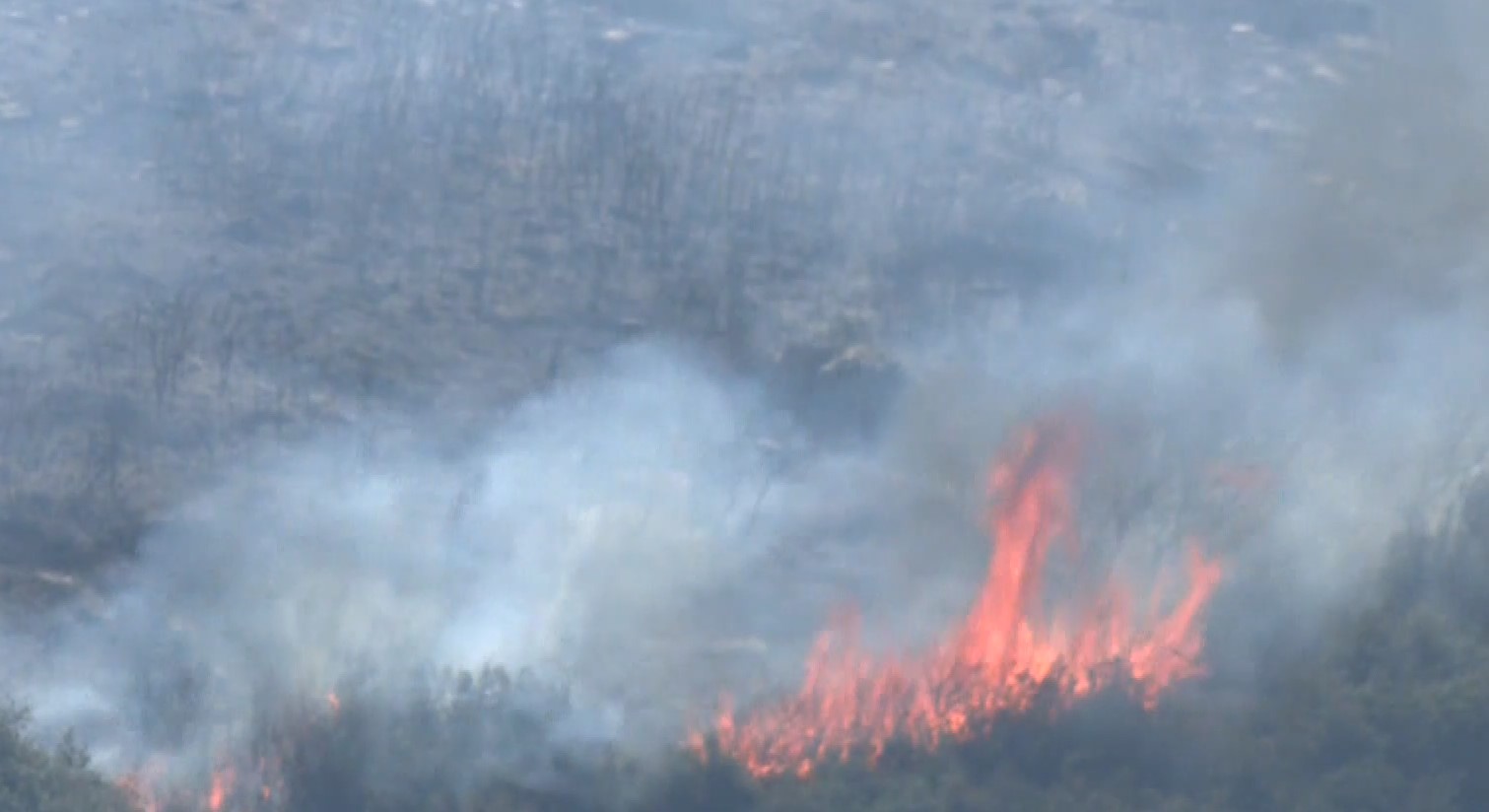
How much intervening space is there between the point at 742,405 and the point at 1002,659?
12.6 ft

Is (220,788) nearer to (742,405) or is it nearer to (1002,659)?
(1002,659)

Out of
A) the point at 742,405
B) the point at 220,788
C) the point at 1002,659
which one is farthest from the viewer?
the point at 742,405

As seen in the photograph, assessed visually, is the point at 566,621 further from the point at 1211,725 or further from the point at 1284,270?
the point at 1284,270

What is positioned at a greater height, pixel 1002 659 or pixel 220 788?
pixel 1002 659

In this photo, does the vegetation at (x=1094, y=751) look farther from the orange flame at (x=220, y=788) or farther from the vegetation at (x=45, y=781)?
the orange flame at (x=220, y=788)

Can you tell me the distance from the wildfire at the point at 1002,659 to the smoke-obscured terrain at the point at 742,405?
0.15 feet

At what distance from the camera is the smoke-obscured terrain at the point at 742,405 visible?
17469 mm

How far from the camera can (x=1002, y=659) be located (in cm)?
1875

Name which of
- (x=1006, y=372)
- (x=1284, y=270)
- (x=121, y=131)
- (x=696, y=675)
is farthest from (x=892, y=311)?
(x=121, y=131)

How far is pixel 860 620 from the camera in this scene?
62.5 feet

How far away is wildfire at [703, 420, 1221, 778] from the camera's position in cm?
1758

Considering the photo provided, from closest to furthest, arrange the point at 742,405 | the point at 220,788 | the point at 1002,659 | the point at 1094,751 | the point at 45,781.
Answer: the point at 45,781, the point at 220,788, the point at 1094,751, the point at 1002,659, the point at 742,405

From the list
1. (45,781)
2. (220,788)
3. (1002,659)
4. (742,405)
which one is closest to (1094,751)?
(1002,659)

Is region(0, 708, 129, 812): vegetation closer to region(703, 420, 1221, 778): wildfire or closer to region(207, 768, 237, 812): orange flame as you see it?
region(207, 768, 237, 812): orange flame
